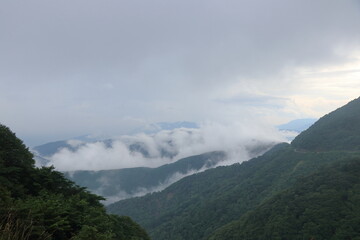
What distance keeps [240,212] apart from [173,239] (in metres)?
33.5

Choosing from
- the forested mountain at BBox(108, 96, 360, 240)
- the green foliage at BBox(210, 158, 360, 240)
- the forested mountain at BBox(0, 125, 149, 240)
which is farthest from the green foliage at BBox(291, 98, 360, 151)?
the forested mountain at BBox(0, 125, 149, 240)

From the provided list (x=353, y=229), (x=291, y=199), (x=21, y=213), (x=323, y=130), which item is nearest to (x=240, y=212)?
(x=291, y=199)

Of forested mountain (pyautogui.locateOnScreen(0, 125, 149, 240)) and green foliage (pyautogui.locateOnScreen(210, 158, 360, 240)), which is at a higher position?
forested mountain (pyautogui.locateOnScreen(0, 125, 149, 240))

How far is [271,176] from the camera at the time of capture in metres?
157

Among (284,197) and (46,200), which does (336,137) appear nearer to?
(284,197)

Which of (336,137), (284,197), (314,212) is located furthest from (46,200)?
(336,137)

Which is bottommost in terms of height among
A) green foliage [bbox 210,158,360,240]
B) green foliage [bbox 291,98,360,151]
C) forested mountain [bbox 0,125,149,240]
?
green foliage [bbox 210,158,360,240]

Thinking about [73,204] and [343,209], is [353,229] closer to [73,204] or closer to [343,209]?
[343,209]

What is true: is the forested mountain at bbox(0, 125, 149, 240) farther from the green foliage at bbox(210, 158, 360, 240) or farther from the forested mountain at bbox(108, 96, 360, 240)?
the forested mountain at bbox(108, 96, 360, 240)

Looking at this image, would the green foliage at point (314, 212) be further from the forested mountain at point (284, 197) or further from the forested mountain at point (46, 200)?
the forested mountain at point (46, 200)

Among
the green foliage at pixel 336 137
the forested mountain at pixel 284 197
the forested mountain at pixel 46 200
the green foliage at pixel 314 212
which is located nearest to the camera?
the forested mountain at pixel 46 200

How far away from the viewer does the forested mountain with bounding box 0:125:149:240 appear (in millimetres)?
13000

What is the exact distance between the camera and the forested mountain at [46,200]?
13000 mm

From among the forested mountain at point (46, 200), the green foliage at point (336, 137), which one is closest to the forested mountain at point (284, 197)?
the green foliage at point (336, 137)
